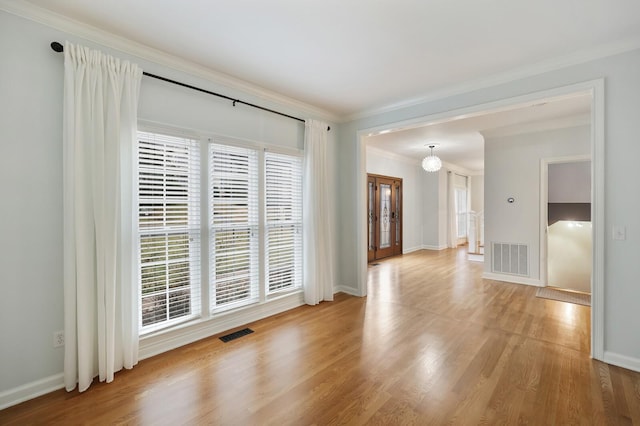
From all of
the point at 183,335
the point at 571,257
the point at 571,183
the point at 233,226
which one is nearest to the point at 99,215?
the point at 233,226

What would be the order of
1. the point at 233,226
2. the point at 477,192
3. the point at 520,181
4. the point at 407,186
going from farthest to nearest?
1. the point at 477,192
2. the point at 407,186
3. the point at 520,181
4. the point at 233,226

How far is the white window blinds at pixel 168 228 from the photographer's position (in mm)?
2643

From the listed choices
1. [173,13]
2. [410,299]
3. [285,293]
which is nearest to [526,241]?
[410,299]

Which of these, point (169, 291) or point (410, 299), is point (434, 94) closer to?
point (410, 299)

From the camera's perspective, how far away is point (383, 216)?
7.70 meters

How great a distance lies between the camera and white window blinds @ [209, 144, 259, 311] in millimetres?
3152

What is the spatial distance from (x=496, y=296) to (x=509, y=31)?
144 inches

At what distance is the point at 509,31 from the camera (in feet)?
7.71

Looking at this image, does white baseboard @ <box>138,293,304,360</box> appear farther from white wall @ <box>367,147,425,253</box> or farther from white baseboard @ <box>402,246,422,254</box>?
white baseboard @ <box>402,246,422,254</box>

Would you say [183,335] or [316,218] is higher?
[316,218]

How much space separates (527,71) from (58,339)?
4.90 m

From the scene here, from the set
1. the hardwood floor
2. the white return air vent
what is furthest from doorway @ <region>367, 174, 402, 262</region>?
the hardwood floor

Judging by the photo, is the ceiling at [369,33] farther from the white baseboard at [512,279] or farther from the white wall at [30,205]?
the white baseboard at [512,279]

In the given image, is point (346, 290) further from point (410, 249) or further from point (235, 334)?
point (410, 249)
